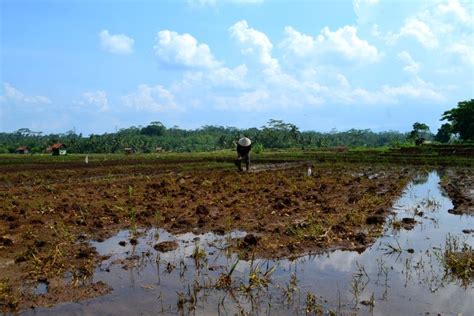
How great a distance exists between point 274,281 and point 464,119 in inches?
2028

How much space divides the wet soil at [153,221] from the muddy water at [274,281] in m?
0.30

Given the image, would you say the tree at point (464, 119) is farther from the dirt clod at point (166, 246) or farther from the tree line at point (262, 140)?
the dirt clod at point (166, 246)

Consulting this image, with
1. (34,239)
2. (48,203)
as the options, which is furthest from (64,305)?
(48,203)

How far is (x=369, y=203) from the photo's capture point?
11453 mm

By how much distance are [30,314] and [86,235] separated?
11.5ft

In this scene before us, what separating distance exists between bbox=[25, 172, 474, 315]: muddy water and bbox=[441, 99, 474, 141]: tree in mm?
46975

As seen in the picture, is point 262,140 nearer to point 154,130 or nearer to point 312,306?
point 154,130

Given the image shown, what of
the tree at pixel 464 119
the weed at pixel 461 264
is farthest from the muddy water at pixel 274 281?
the tree at pixel 464 119

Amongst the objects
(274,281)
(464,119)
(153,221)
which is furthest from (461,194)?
(464,119)

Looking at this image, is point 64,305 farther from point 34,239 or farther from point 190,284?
point 34,239

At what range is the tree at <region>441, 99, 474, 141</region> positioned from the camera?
48.8 meters

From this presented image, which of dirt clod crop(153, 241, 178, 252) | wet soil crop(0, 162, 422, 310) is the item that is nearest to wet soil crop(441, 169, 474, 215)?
wet soil crop(0, 162, 422, 310)

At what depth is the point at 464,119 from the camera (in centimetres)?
4962

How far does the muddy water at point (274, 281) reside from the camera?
4840mm
